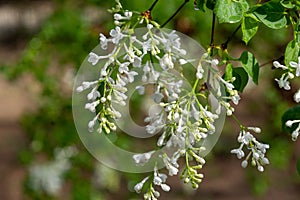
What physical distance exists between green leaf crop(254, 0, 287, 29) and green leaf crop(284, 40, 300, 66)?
2 centimetres

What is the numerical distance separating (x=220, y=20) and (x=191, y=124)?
0.10 meters

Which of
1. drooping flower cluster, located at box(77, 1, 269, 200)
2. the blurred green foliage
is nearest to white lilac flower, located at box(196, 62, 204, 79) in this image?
drooping flower cluster, located at box(77, 1, 269, 200)

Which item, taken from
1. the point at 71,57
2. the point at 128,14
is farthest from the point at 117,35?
the point at 71,57

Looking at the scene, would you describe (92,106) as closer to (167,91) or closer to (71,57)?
(167,91)

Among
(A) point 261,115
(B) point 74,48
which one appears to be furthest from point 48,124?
(A) point 261,115

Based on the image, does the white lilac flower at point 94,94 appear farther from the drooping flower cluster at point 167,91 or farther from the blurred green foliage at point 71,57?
the blurred green foliage at point 71,57

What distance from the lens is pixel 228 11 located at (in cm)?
66

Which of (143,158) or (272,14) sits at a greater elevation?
(272,14)

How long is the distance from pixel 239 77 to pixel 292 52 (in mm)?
68

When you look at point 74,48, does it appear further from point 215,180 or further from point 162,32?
point 215,180

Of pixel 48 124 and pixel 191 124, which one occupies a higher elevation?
pixel 191 124

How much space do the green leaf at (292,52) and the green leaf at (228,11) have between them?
56 millimetres

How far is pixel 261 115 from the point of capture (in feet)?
11.1

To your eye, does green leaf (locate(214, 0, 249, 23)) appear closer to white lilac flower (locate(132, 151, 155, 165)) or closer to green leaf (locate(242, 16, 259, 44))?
green leaf (locate(242, 16, 259, 44))
